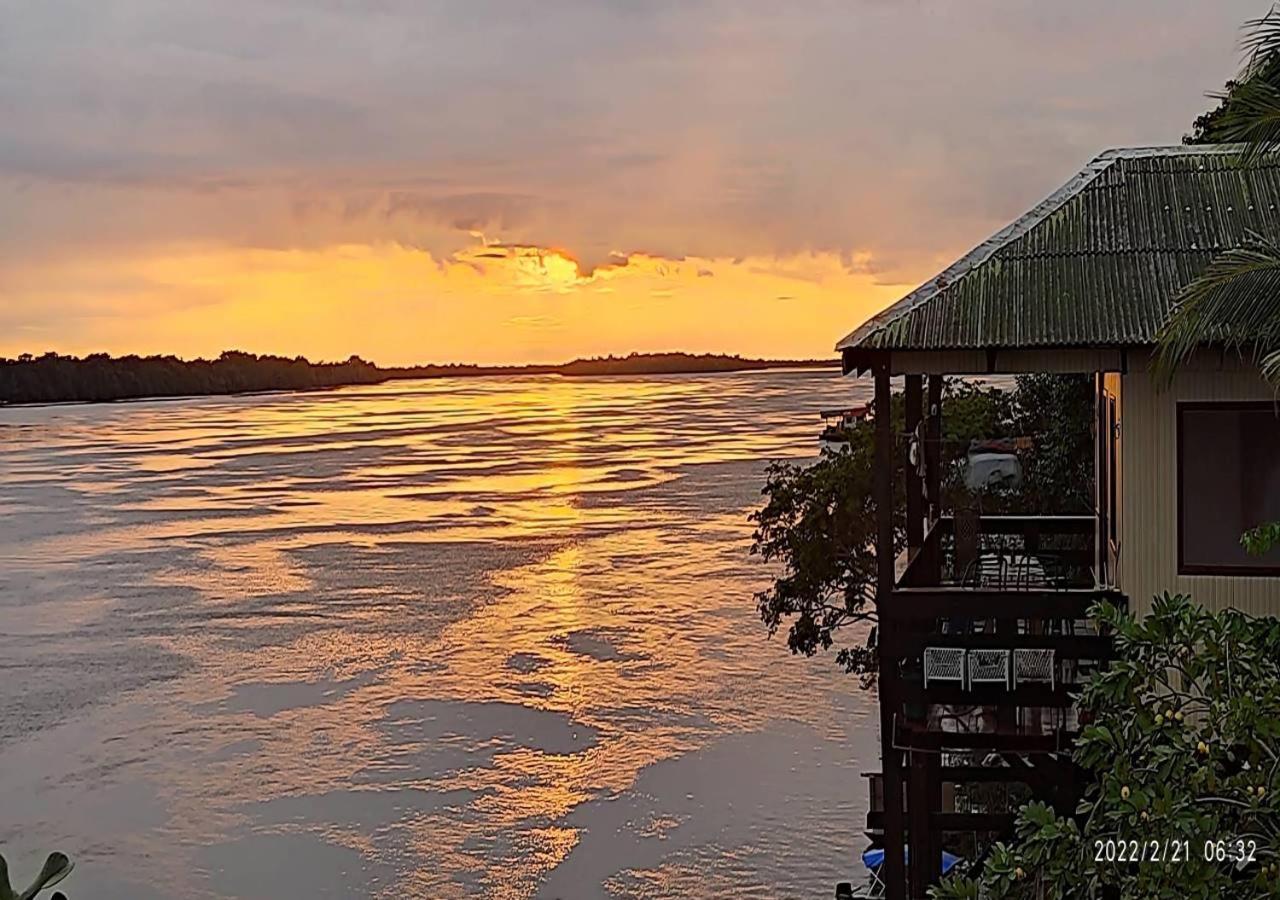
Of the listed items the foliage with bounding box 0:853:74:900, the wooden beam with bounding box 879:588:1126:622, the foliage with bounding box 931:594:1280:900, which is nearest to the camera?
the foliage with bounding box 0:853:74:900

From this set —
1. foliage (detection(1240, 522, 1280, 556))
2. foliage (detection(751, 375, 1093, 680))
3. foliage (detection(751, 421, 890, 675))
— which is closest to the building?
foliage (detection(1240, 522, 1280, 556))

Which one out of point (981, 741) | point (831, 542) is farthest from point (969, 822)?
point (831, 542)

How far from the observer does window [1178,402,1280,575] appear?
8.76 meters

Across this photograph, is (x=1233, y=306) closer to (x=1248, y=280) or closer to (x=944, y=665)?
(x=1248, y=280)

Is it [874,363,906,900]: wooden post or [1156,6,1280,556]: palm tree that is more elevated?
[1156,6,1280,556]: palm tree

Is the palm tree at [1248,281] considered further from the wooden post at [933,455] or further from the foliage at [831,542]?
the foliage at [831,542]

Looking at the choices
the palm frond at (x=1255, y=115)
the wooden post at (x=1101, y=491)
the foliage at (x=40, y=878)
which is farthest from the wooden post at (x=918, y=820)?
the foliage at (x=40, y=878)

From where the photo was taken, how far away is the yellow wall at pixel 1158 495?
A: 870 centimetres

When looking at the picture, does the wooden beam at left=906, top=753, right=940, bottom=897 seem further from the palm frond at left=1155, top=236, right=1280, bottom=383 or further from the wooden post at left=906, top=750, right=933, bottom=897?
Answer: the palm frond at left=1155, top=236, right=1280, bottom=383

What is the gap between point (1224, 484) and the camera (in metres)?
8.88

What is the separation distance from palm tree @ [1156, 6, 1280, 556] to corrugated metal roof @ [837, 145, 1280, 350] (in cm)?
48

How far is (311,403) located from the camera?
18238cm

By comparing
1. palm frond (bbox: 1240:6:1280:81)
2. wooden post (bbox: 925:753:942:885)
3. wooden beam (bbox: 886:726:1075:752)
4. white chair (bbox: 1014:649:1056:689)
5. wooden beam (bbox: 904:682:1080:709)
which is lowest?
wooden post (bbox: 925:753:942:885)

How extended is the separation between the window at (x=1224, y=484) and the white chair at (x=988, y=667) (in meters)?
1.29
